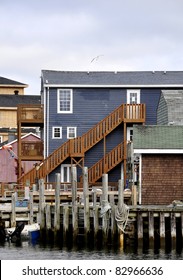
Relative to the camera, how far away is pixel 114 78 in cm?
7412

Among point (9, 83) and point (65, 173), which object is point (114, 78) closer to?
point (65, 173)

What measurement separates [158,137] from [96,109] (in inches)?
534

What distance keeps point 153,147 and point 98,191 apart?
480cm

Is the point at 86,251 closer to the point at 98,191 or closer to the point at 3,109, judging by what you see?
the point at 98,191

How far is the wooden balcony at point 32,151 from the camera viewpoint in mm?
73250

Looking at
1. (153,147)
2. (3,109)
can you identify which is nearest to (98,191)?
(153,147)

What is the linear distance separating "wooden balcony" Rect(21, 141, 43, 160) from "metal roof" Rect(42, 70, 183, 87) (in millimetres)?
4294

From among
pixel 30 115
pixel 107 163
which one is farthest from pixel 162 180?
pixel 30 115

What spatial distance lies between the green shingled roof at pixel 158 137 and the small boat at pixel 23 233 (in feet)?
23.7

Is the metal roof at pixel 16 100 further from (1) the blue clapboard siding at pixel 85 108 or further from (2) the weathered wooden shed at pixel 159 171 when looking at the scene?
(2) the weathered wooden shed at pixel 159 171

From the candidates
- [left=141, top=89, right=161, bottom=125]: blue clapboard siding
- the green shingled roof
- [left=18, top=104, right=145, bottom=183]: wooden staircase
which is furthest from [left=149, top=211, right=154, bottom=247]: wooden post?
[left=141, top=89, right=161, bottom=125]: blue clapboard siding

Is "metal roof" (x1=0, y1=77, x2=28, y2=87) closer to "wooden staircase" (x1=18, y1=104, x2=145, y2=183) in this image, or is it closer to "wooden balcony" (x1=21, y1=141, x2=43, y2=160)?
"wooden balcony" (x1=21, y1=141, x2=43, y2=160)

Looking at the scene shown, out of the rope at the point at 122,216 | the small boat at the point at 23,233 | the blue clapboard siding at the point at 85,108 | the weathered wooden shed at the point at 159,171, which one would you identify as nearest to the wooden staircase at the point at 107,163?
the blue clapboard siding at the point at 85,108
